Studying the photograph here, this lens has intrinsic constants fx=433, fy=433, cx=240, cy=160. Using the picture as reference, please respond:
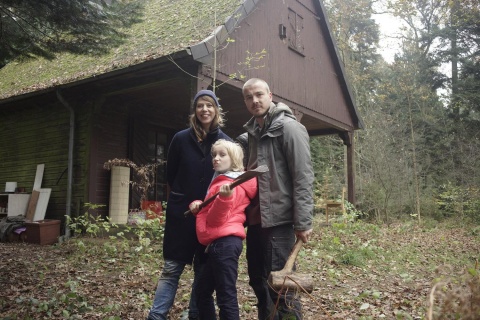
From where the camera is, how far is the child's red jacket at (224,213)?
2738 millimetres

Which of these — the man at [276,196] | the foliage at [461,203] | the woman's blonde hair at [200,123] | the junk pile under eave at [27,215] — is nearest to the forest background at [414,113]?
the foliage at [461,203]

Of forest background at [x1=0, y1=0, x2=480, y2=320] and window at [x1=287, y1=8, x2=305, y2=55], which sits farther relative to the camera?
window at [x1=287, y1=8, x2=305, y2=55]

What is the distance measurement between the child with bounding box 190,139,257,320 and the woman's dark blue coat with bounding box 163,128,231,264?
0.20 metres

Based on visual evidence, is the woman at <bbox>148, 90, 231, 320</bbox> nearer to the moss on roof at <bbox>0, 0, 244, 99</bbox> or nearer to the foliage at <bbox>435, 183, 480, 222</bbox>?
the moss on roof at <bbox>0, 0, 244, 99</bbox>

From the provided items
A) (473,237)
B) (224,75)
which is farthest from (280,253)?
(473,237)

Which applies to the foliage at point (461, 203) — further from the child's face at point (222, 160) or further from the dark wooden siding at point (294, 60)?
the child's face at point (222, 160)

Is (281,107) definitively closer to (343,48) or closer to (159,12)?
(159,12)

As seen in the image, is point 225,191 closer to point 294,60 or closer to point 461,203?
point 294,60

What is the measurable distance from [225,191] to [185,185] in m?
0.63

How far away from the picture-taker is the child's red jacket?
2.74m

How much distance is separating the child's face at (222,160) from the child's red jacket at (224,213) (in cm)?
6

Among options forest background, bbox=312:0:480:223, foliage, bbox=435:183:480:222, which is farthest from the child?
foliage, bbox=435:183:480:222

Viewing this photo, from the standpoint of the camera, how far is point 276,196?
2.83 metres

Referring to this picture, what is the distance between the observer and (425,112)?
21656 mm
